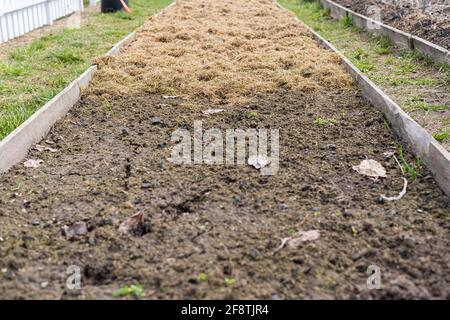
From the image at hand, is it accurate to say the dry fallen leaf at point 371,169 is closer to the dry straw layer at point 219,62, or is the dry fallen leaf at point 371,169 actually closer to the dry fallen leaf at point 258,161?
the dry fallen leaf at point 258,161

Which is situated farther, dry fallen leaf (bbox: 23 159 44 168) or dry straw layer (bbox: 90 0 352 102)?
dry straw layer (bbox: 90 0 352 102)

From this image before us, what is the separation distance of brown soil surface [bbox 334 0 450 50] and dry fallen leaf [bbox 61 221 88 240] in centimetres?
485

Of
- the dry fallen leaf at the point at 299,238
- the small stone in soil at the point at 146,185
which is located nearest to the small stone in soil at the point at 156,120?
the small stone in soil at the point at 146,185

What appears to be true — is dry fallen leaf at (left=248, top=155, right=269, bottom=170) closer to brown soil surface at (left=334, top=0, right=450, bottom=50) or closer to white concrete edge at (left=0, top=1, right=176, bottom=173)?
white concrete edge at (left=0, top=1, right=176, bottom=173)

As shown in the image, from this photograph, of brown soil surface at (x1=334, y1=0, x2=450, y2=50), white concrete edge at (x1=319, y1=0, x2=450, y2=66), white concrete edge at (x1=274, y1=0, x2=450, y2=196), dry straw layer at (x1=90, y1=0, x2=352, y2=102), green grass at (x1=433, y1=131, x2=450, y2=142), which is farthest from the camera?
brown soil surface at (x1=334, y1=0, x2=450, y2=50)

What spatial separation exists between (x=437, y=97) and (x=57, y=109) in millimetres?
3355

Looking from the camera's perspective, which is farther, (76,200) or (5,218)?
(76,200)

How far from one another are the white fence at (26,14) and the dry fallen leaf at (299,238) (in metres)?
6.34

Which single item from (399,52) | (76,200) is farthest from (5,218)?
(399,52)

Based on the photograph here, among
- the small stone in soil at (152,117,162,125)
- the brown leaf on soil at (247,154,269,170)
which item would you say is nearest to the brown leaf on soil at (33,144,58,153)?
the small stone in soil at (152,117,162,125)

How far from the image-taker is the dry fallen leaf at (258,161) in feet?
11.1

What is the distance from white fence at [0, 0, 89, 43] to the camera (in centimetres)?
753

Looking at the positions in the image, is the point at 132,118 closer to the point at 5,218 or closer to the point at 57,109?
the point at 57,109
